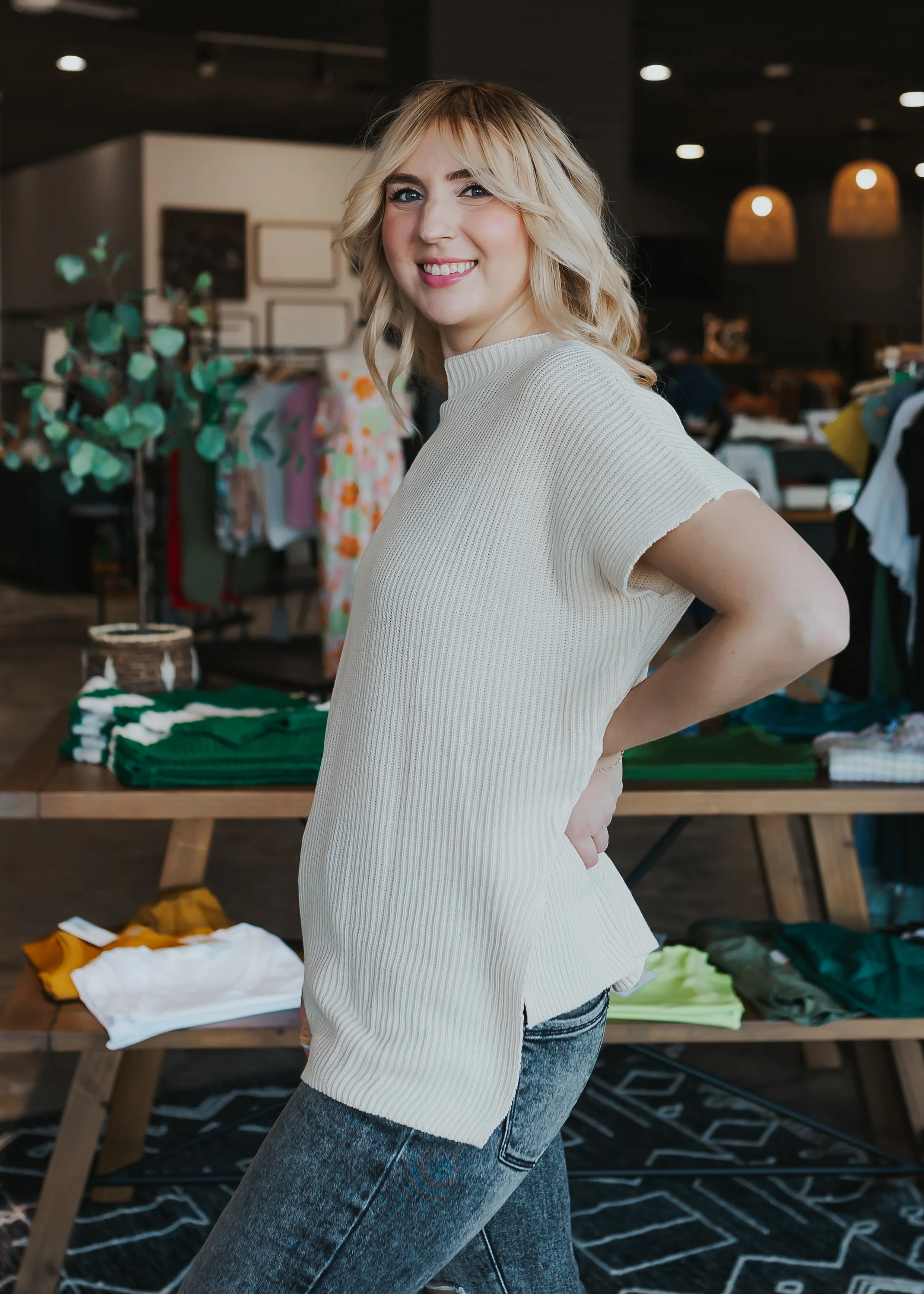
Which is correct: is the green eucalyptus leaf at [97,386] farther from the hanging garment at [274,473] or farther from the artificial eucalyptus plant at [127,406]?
the hanging garment at [274,473]

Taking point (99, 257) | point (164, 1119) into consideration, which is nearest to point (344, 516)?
point (99, 257)

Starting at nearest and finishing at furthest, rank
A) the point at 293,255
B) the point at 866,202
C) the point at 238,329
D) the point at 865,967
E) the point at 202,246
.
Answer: the point at 865,967
the point at 866,202
the point at 202,246
the point at 238,329
the point at 293,255

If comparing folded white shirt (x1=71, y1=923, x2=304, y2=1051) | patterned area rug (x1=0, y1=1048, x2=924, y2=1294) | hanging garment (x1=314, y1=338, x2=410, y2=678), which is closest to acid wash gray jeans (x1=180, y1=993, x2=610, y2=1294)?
folded white shirt (x1=71, y1=923, x2=304, y2=1051)

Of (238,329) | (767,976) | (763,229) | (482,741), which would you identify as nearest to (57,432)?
(767,976)

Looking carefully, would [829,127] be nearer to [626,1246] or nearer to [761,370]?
[761,370]

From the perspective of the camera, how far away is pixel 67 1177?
Answer: 229cm

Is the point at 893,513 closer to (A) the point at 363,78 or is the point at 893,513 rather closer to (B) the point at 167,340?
(B) the point at 167,340

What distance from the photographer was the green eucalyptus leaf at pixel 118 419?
3.15 m

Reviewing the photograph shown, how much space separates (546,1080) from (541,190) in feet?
2.48

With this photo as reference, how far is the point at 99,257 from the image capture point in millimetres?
3367

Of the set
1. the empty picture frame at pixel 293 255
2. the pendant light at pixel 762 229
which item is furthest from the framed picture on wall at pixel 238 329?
the pendant light at pixel 762 229

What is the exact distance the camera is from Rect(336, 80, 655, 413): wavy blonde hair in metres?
1.25

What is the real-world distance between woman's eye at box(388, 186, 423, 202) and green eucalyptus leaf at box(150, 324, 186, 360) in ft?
6.57

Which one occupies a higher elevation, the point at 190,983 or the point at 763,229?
the point at 763,229
